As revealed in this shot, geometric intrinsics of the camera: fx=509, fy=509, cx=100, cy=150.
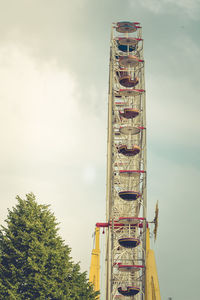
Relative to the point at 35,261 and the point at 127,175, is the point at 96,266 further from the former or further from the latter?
the point at 35,261

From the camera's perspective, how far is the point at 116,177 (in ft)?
233

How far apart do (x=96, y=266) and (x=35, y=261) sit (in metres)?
26.9

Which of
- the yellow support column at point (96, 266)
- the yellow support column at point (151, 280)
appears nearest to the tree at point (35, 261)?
the yellow support column at point (151, 280)

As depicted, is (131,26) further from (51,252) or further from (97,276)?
(51,252)

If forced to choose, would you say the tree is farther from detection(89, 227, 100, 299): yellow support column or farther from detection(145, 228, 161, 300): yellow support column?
detection(89, 227, 100, 299): yellow support column

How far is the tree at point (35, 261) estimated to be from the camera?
37594 mm

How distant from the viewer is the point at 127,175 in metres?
67.9

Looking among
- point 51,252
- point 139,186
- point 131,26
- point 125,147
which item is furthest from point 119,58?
point 51,252

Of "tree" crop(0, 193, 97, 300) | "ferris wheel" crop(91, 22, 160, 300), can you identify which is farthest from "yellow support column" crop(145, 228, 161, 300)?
"tree" crop(0, 193, 97, 300)

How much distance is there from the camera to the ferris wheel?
210 ft

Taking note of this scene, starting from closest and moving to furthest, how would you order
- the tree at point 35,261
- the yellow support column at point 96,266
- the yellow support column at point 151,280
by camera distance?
the tree at point 35,261
the yellow support column at point 151,280
the yellow support column at point 96,266

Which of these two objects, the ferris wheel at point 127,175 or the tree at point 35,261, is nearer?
the tree at point 35,261

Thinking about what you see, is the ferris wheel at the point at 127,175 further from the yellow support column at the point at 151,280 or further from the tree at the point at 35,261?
the tree at the point at 35,261

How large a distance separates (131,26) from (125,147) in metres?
19.1
